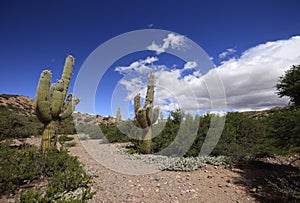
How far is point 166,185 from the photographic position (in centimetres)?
432

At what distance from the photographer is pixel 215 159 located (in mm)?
6379

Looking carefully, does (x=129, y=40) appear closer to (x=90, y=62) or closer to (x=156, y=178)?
(x=90, y=62)

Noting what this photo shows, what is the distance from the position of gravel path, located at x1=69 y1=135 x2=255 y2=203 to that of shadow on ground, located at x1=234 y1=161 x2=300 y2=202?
21cm

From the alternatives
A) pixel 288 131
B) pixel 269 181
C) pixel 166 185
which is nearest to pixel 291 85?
pixel 288 131

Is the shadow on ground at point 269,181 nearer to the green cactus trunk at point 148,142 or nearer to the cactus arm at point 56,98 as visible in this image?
the green cactus trunk at point 148,142

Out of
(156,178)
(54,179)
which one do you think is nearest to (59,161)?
(54,179)

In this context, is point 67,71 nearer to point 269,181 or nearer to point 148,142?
point 148,142

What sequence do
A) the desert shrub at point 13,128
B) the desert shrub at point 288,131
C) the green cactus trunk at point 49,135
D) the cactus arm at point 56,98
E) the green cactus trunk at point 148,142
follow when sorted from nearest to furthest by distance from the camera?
1. the desert shrub at point 288,131
2. the green cactus trunk at point 49,135
3. the cactus arm at point 56,98
4. the green cactus trunk at point 148,142
5. the desert shrub at point 13,128

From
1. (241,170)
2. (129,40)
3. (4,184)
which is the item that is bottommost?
(241,170)

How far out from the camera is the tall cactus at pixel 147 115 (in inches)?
321

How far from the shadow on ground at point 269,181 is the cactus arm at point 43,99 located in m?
5.85

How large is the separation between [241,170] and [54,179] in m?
5.20

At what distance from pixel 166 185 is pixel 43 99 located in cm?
455

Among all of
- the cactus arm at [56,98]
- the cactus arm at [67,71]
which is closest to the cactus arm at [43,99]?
the cactus arm at [56,98]
